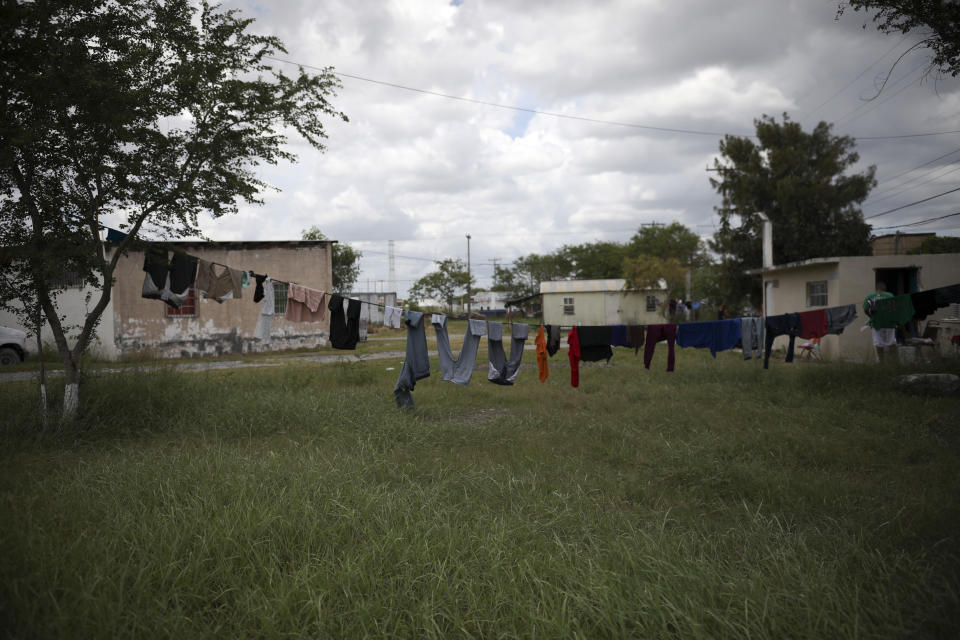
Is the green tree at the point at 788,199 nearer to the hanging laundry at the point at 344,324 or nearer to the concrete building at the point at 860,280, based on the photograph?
the concrete building at the point at 860,280

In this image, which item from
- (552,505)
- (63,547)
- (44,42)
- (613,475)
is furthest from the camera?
(44,42)

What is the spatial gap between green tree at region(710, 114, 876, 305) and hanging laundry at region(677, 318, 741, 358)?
1756 centimetres

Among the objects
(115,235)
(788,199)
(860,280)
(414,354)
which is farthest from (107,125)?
(788,199)

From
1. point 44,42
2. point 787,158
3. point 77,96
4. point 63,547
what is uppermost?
point 787,158

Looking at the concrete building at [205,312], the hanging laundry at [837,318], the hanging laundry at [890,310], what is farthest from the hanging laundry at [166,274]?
the hanging laundry at [890,310]

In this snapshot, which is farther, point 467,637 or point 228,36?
point 228,36

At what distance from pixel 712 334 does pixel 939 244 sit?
25.7m

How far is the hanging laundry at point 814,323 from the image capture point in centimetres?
901

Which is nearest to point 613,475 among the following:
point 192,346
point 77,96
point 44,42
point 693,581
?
point 693,581

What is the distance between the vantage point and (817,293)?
Answer: 54.2 feet

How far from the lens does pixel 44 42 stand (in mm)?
6398

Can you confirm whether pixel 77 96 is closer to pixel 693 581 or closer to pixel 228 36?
pixel 228 36

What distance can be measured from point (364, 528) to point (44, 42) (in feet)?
22.4

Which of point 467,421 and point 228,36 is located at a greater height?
point 228,36
